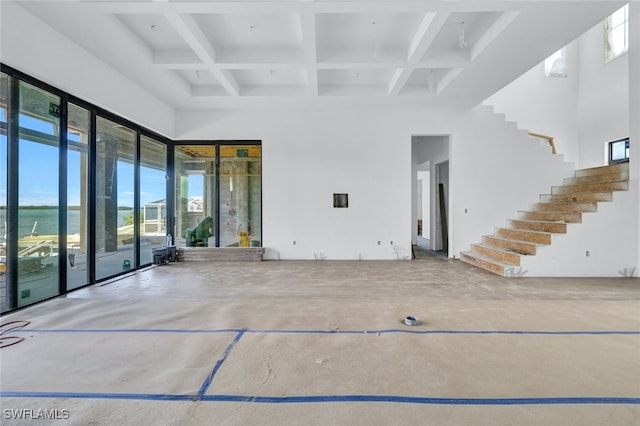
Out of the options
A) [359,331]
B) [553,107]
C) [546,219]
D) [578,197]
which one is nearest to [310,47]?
[359,331]

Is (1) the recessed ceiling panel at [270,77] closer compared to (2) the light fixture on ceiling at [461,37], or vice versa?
(2) the light fixture on ceiling at [461,37]

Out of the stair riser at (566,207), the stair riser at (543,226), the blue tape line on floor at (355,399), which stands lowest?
the blue tape line on floor at (355,399)

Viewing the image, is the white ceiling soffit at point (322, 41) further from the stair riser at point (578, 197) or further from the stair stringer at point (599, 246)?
the stair stringer at point (599, 246)

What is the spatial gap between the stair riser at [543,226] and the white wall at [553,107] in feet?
11.4

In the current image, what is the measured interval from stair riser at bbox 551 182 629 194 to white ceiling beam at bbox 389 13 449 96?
4548 millimetres

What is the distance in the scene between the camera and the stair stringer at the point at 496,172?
714 cm

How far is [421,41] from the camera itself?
4.25 metres

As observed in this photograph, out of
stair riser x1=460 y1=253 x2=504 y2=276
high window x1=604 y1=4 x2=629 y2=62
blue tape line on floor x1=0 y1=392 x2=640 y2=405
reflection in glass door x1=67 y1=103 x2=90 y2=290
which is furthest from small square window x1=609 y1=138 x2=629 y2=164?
reflection in glass door x1=67 y1=103 x2=90 y2=290

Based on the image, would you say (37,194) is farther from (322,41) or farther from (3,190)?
(322,41)

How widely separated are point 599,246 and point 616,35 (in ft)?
22.0

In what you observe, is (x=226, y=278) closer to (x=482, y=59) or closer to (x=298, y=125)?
(x=298, y=125)

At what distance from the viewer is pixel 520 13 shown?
3.57 meters

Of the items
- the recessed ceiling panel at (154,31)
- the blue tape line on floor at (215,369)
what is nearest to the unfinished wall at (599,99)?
Answer: the blue tape line on floor at (215,369)

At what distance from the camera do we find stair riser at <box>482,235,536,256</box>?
5457 millimetres
